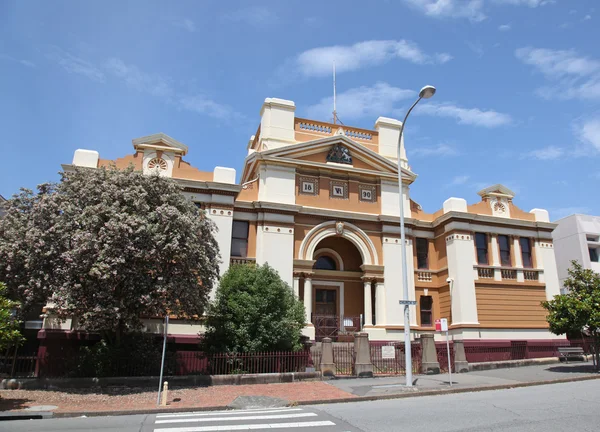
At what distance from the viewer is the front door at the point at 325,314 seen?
25484mm

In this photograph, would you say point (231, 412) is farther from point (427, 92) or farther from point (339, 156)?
point (339, 156)

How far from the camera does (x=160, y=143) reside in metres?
24.5

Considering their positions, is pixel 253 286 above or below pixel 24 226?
below

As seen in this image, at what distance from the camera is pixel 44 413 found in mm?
11906

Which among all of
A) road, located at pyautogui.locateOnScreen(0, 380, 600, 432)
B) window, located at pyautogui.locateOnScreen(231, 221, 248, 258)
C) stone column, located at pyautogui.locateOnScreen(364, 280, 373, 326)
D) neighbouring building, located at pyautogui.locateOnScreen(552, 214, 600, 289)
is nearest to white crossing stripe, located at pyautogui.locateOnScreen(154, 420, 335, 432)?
road, located at pyautogui.locateOnScreen(0, 380, 600, 432)

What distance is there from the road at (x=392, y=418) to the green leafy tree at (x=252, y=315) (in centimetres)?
540

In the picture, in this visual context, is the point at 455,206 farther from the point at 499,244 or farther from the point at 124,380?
the point at 124,380

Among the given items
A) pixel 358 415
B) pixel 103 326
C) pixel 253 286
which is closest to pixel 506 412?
pixel 358 415

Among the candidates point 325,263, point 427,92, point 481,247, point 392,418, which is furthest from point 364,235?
point 392,418

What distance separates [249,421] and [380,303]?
16950 mm

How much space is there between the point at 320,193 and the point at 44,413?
60.6ft

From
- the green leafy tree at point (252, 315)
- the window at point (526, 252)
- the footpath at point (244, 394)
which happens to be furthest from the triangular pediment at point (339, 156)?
the footpath at point (244, 394)

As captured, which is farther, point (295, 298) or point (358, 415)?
point (295, 298)

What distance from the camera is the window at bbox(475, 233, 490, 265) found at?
1121 inches
